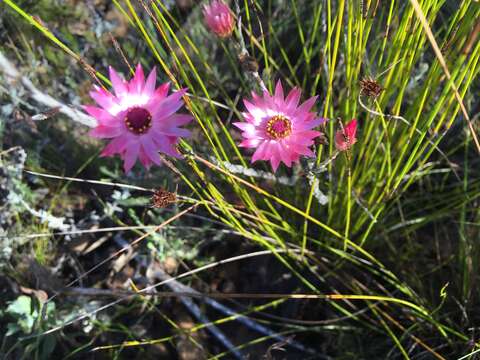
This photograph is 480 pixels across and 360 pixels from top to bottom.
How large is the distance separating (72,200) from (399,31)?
1094 millimetres

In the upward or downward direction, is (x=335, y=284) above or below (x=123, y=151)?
below

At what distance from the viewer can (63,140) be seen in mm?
1695

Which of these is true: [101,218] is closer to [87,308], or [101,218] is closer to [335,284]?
[87,308]

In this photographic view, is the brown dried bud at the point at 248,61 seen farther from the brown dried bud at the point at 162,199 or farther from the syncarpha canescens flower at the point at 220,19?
the brown dried bud at the point at 162,199

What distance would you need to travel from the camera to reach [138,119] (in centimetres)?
104

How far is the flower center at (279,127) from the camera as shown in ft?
3.54

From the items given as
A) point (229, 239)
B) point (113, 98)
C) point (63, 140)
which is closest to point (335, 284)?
point (229, 239)

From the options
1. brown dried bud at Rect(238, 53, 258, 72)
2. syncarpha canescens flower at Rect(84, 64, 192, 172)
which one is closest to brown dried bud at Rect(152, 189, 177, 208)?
syncarpha canescens flower at Rect(84, 64, 192, 172)

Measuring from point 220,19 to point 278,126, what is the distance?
0.85 ft

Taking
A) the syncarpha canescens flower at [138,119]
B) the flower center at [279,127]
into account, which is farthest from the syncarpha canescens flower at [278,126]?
the syncarpha canescens flower at [138,119]

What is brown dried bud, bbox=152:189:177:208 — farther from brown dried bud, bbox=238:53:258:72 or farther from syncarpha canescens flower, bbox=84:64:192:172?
brown dried bud, bbox=238:53:258:72

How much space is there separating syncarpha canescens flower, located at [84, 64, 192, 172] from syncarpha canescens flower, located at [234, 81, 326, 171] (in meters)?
0.15

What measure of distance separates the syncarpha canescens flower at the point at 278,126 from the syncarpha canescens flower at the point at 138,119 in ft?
0.50

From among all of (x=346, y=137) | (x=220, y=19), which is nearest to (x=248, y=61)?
(x=220, y=19)
